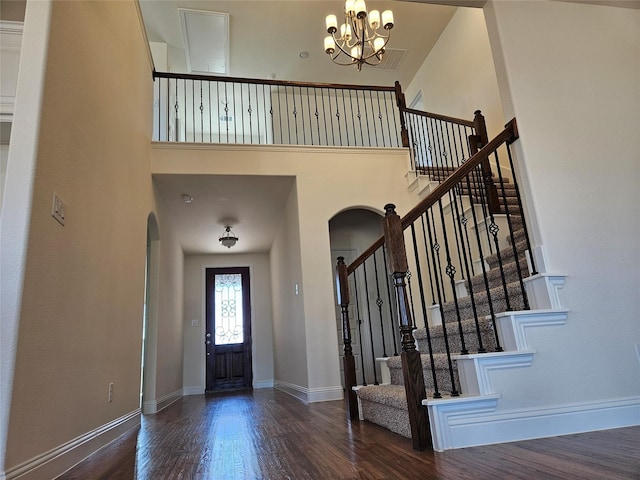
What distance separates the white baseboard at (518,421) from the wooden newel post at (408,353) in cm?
6

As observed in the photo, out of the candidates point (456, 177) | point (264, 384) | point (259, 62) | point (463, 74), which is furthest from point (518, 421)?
point (259, 62)

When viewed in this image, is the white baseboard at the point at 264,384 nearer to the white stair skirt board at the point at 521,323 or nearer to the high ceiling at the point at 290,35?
the high ceiling at the point at 290,35

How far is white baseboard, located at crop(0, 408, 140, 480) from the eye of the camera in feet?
5.48

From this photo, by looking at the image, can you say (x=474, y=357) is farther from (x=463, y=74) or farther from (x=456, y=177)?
(x=463, y=74)

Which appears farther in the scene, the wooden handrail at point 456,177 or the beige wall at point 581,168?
the wooden handrail at point 456,177

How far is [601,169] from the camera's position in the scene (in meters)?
2.62

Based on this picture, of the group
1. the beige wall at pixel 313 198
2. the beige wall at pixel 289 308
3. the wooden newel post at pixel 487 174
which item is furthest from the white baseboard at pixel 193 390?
the wooden newel post at pixel 487 174

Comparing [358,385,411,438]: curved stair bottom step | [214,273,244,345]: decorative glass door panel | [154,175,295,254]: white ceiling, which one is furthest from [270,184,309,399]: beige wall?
[358,385,411,438]: curved stair bottom step

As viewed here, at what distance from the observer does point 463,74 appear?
6.32 metres

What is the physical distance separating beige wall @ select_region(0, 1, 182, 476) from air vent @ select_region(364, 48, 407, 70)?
15.8ft

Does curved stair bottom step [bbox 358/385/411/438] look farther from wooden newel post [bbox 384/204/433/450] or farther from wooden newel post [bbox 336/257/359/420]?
wooden newel post [bbox 384/204/433/450]

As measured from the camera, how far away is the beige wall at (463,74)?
562 centimetres

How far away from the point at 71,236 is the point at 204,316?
6.06m

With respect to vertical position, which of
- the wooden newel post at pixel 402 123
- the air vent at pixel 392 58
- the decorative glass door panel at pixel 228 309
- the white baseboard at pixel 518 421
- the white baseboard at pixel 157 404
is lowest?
the white baseboard at pixel 157 404
